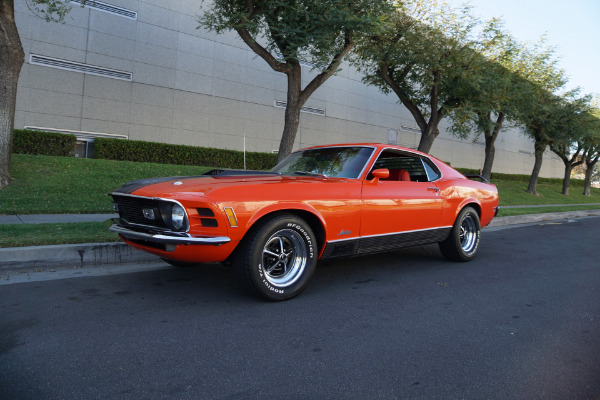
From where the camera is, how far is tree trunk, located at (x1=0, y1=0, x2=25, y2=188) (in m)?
8.38

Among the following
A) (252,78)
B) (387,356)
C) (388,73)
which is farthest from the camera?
(252,78)

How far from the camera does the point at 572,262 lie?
6117mm

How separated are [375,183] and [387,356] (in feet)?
7.16

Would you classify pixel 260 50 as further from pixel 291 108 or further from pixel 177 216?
pixel 177 216

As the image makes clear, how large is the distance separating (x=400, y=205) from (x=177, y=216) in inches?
100

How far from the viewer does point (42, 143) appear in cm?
1291

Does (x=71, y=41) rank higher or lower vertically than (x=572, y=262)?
higher

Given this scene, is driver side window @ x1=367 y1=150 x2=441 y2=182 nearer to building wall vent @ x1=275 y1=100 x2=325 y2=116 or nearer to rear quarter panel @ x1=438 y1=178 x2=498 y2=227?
rear quarter panel @ x1=438 y1=178 x2=498 y2=227

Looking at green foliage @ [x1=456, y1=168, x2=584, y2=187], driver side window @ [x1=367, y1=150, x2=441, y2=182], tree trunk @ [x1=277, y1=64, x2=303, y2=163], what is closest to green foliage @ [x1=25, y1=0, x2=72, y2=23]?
tree trunk @ [x1=277, y1=64, x2=303, y2=163]

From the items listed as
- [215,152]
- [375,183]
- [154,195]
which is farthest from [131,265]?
[215,152]

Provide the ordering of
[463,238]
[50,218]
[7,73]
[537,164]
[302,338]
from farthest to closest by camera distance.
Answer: [537,164] → [7,73] → [50,218] → [463,238] → [302,338]

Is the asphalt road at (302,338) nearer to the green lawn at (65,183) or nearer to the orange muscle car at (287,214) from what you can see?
the orange muscle car at (287,214)

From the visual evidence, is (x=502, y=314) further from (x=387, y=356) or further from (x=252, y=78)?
(x=252, y=78)

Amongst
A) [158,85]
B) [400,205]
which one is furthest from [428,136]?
[400,205]
